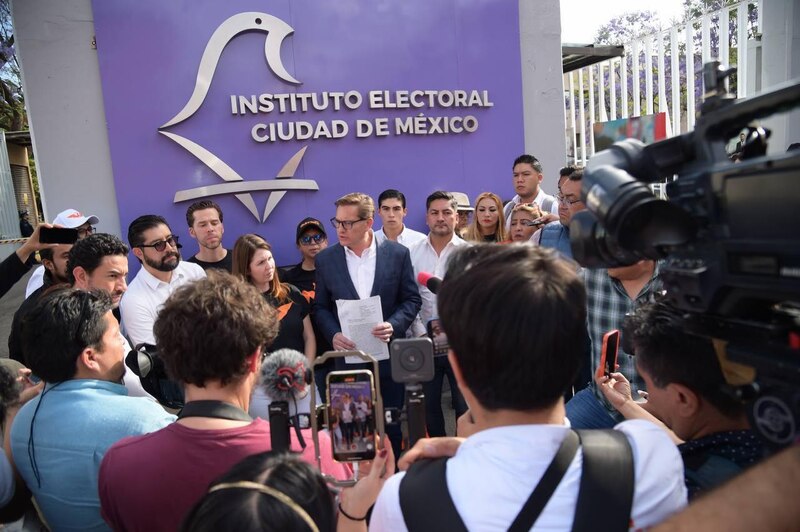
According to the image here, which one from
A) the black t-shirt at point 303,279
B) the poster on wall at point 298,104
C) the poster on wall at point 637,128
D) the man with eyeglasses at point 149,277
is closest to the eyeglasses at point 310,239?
the black t-shirt at point 303,279

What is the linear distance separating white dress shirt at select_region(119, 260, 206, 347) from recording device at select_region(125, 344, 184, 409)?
20.7 inches

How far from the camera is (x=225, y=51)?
5012mm

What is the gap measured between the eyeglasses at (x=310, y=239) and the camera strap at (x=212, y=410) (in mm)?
2732

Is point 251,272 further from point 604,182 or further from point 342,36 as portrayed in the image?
point 342,36

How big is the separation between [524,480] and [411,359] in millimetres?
460

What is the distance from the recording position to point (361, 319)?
3.25 metres

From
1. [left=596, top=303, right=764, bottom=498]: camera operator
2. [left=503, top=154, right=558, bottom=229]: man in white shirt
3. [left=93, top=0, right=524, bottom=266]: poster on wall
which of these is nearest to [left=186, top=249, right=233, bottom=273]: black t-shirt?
[left=93, top=0, right=524, bottom=266]: poster on wall

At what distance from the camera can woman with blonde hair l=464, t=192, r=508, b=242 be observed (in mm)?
4215

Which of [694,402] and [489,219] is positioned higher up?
[489,219]

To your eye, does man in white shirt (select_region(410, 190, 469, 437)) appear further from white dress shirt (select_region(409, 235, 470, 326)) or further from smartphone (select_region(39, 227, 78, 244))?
smartphone (select_region(39, 227, 78, 244))

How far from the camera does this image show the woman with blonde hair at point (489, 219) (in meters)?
4.21

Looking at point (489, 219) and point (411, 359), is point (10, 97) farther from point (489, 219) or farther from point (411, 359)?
point (411, 359)

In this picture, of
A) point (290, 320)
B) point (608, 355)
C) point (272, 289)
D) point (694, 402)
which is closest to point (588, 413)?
point (608, 355)

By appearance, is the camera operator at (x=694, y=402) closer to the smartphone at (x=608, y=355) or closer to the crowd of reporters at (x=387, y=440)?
the crowd of reporters at (x=387, y=440)
